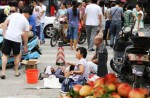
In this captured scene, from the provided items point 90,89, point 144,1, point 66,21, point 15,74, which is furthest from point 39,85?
point 144,1

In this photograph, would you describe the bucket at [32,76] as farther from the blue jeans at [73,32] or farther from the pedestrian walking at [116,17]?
the pedestrian walking at [116,17]

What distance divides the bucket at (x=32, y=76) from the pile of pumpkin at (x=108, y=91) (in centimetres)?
474

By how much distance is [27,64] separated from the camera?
33.7ft

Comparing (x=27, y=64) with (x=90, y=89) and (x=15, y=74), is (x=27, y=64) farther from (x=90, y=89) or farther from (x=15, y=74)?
(x=90, y=89)

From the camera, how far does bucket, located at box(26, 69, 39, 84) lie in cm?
898

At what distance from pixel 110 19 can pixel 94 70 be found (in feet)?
20.7

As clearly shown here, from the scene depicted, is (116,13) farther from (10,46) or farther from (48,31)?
(10,46)

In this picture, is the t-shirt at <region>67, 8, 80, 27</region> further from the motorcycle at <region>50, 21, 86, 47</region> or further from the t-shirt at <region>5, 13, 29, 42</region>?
the t-shirt at <region>5, 13, 29, 42</region>

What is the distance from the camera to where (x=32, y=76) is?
9.02m

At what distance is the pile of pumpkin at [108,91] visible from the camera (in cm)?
389

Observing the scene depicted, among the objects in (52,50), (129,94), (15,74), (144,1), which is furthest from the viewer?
(144,1)

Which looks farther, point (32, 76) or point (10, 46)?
point (10, 46)

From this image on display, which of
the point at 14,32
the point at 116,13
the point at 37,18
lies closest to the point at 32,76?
the point at 14,32

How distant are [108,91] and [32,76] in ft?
17.0
